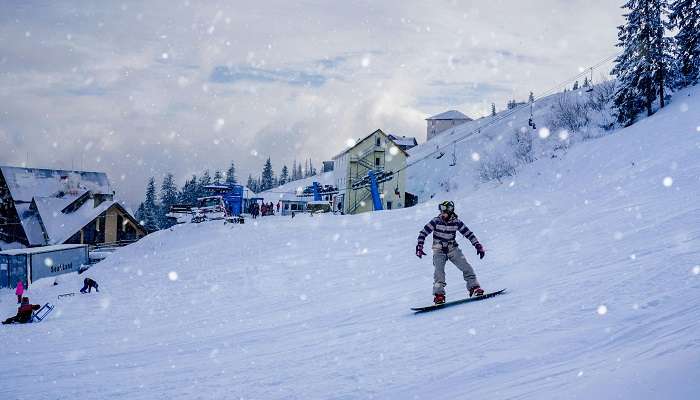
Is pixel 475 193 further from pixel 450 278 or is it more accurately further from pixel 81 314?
pixel 81 314

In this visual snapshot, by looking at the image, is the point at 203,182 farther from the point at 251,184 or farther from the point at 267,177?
the point at 251,184

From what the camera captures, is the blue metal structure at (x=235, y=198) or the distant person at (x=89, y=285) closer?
the distant person at (x=89, y=285)

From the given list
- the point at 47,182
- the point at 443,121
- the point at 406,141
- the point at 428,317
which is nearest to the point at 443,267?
the point at 428,317

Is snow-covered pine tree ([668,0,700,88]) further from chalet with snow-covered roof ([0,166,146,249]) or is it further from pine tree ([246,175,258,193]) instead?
pine tree ([246,175,258,193])

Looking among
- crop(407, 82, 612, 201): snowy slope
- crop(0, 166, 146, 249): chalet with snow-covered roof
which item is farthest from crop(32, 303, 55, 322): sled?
crop(407, 82, 612, 201): snowy slope

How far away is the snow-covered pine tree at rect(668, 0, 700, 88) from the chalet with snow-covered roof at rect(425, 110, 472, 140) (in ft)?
290

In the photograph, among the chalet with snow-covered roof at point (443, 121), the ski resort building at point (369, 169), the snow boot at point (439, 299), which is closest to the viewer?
the snow boot at point (439, 299)

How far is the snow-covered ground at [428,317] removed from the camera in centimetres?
475

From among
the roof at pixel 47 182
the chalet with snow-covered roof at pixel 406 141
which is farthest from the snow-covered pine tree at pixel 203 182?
the chalet with snow-covered roof at pixel 406 141

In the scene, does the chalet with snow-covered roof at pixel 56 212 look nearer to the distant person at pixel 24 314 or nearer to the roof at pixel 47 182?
the roof at pixel 47 182

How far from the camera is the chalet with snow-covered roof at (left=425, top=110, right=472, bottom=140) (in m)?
121

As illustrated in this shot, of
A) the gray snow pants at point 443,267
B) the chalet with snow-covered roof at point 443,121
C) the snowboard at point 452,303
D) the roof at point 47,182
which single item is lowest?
the snowboard at point 452,303

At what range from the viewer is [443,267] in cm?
898

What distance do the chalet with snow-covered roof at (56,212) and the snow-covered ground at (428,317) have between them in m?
24.0
